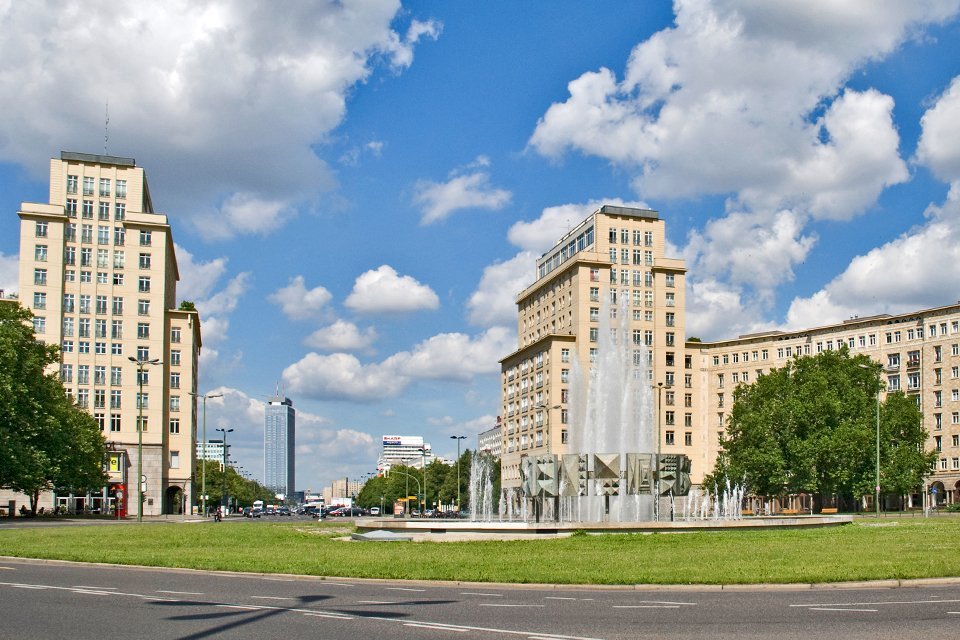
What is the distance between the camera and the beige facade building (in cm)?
11562

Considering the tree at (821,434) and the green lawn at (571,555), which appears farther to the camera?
the tree at (821,434)

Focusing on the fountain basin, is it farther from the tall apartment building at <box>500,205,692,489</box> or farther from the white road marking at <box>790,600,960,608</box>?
the tall apartment building at <box>500,205,692,489</box>

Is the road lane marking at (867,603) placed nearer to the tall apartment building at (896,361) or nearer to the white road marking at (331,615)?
the white road marking at (331,615)

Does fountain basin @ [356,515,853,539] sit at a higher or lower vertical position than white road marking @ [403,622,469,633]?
lower

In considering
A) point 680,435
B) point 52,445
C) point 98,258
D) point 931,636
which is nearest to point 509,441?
point 680,435

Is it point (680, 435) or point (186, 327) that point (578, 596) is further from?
point (680, 435)

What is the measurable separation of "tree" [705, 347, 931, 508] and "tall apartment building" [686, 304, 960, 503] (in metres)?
11.2

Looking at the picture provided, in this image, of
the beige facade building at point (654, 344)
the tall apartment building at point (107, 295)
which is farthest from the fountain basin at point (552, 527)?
the beige facade building at point (654, 344)

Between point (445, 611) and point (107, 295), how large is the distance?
295ft

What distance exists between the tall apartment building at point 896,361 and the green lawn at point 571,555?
71.3 m

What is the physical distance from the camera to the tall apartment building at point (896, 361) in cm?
11350

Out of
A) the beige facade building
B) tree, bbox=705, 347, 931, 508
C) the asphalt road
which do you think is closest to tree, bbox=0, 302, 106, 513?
the asphalt road

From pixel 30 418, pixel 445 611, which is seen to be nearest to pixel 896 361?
pixel 30 418

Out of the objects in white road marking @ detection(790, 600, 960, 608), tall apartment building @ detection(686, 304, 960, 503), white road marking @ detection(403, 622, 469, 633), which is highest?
tall apartment building @ detection(686, 304, 960, 503)
